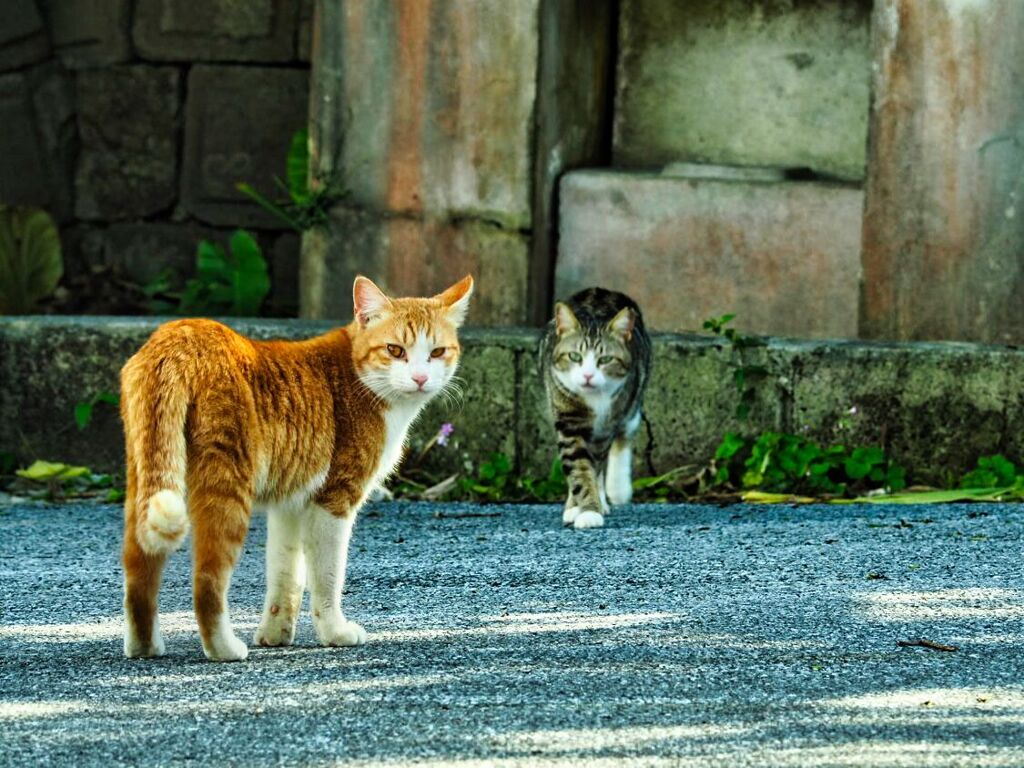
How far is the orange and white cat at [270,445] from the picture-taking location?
14.7 ft

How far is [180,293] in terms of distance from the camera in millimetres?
9633

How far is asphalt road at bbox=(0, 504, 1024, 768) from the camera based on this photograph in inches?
154

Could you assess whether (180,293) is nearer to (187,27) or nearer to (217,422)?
(187,27)

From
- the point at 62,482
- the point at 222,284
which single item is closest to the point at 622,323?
the point at 62,482

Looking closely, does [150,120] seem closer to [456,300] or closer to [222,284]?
[222,284]

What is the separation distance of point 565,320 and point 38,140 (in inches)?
148

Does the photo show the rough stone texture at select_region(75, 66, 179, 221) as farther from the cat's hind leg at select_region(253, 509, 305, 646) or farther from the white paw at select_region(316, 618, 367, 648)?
the white paw at select_region(316, 618, 367, 648)

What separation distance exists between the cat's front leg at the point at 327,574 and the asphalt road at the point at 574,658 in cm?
8

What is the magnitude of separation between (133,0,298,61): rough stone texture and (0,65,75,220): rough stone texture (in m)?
0.68

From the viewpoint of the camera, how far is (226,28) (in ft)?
31.0

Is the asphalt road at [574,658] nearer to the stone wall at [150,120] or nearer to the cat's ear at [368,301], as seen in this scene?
the cat's ear at [368,301]

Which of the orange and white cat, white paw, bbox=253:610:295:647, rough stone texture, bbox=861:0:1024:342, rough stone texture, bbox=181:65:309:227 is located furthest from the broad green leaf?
rough stone texture, bbox=861:0:1024:342

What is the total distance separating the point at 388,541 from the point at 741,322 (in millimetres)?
2642

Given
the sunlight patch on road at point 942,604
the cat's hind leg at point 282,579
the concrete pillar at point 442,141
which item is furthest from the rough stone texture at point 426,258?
the cat's hind leg at point 282,579
